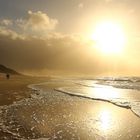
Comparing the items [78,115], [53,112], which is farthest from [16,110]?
[78,115]

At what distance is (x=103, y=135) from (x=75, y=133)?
137cm

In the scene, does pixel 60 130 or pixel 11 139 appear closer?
pixel 11 139

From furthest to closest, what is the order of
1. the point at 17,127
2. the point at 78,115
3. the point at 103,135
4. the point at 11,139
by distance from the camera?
the point at 78,115 → the point at 17,127 → the point at 103,135 → the point at 11,139

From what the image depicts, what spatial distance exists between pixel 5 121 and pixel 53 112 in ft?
14.0

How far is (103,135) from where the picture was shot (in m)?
13.0

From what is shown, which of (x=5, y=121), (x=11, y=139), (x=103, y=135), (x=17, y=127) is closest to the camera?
(x=11, y=139)

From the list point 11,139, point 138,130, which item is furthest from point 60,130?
point 138,130

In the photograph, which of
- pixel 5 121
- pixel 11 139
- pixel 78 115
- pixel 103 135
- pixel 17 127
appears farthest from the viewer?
pixel 78 115

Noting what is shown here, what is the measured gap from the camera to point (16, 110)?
18.9 m

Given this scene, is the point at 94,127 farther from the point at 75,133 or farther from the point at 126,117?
the point at 126,117

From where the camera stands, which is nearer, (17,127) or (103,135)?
(103,135)

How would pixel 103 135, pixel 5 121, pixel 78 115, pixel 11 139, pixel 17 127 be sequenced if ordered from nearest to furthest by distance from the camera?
1. pixel 11 139
2. pixel 103 135
3. pixel 17 127
4. pixel 5 121
5. pixel 78 115

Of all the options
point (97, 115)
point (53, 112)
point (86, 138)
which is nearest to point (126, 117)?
point (97, 115)

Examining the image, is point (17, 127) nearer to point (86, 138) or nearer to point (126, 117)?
point (86, 138)
